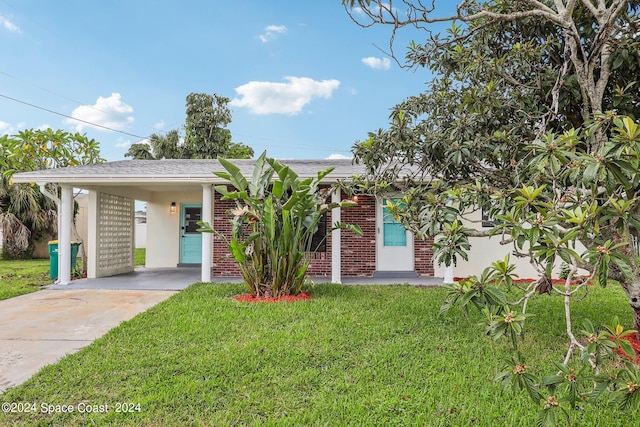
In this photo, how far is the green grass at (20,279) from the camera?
8.14m

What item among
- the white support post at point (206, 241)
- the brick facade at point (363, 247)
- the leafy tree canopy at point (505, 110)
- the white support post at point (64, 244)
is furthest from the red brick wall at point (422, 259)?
the white support post at point (64, 244)

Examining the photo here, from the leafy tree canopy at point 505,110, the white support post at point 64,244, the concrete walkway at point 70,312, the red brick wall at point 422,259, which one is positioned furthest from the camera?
the red brick wall at point 422,259

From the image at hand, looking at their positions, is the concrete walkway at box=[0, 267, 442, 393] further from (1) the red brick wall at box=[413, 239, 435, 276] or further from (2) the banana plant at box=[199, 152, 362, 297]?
(2) the banana plant at box=[199, 152, 362, 297]

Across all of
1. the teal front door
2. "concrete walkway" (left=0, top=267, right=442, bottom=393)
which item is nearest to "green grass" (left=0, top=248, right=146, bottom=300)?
"concrete walkway" (left=0, top=267, right=442, bottom=393)

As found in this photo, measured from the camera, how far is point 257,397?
3.27 metres

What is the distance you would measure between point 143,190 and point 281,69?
31.0 ft

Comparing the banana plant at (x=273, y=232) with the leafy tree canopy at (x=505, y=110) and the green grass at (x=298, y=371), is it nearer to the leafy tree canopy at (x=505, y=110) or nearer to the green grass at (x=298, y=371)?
the green grass at (x=298, y=371)

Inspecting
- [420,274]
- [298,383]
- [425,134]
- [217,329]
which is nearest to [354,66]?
[420,274]

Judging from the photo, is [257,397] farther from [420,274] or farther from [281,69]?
[281,69]

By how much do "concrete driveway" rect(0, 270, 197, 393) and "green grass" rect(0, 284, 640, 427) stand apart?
36 cm

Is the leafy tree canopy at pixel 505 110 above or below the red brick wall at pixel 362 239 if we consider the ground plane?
above

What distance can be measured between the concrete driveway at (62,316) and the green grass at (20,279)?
41 cm

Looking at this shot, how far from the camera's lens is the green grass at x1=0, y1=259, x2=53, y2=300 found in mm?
8144

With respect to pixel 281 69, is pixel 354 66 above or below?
below
